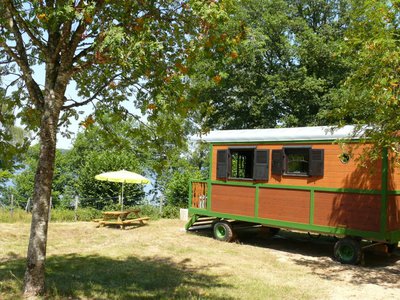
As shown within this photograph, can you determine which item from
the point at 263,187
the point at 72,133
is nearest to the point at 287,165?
the point at 263,187

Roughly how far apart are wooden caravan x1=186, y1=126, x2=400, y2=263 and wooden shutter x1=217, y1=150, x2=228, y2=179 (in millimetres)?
32

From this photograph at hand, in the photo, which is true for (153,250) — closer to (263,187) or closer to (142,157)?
(263,187)

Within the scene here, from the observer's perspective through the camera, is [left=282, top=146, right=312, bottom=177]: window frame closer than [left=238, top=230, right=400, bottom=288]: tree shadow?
No


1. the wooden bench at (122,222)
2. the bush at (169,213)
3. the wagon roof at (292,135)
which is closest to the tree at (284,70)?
the bush at (169,213)

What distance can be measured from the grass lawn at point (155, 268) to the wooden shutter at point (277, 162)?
2.34 metres

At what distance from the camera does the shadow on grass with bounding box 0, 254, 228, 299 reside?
6988 mm

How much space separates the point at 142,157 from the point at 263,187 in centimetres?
2323

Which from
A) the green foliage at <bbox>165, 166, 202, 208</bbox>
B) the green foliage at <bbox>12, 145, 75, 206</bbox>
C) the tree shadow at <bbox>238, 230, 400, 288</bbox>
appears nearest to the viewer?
the tree shadow at <bbox>238, 230, 400, 288</bbox>

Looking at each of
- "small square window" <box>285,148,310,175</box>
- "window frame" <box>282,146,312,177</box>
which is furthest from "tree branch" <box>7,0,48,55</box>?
"small square window" <box>285,148,310,175</box>

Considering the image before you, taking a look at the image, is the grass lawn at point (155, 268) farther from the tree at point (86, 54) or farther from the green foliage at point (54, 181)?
the green foliage at point (54, 181)

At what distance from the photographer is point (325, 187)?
11594mm

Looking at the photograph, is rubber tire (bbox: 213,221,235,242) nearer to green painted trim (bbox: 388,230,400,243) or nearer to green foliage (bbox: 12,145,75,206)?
green painted trim (bbox: 388,230,400,243)

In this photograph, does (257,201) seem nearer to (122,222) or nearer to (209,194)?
(209,194)

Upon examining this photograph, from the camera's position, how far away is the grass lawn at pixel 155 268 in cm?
735
